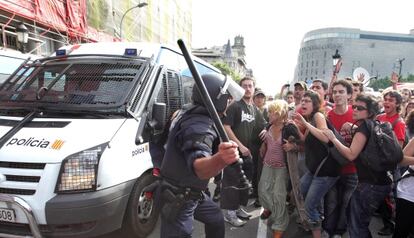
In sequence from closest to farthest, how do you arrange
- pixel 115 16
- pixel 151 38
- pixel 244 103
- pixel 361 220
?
pixel 361 220, pixel 244 103, pixel 115 16, pixel 151 38

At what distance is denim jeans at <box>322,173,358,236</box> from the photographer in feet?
12.0

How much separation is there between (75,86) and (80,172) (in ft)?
4.17

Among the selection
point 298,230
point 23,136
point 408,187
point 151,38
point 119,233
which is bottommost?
point 298,230

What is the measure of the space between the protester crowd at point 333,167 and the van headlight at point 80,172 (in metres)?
1.20

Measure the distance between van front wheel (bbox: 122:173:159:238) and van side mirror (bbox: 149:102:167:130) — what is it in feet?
1.93

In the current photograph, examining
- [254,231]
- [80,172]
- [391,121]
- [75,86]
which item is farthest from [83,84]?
[391,121]

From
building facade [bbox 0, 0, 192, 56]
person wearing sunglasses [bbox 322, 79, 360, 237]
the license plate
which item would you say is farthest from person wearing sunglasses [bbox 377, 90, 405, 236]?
building facade [bbox 0, 0, 192, 56]

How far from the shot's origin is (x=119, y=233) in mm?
3480

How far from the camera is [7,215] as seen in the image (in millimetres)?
2777

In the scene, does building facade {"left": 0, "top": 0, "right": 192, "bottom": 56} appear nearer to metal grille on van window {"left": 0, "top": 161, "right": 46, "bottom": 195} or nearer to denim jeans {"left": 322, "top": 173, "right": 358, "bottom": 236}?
metal grille on van window {"left": 0, "top": 161, "right": 46, "bottom": 195}

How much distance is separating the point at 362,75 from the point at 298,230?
25.5 feet

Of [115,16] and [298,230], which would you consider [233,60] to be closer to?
[115,16]

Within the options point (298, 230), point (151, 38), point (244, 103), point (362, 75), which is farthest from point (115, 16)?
point (298, 230)

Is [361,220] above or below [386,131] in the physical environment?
below
